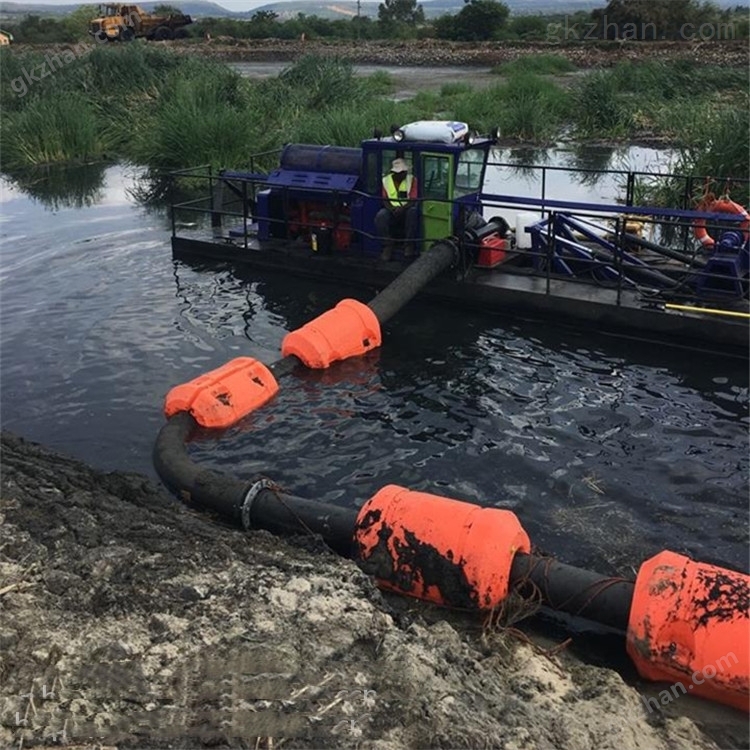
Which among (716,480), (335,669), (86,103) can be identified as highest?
(86,103)

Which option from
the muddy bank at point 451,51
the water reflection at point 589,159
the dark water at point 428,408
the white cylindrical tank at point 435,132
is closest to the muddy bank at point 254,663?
the dark water at point 428,408

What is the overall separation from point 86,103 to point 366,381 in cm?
2339

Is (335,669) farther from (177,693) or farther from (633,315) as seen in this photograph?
(633,315)

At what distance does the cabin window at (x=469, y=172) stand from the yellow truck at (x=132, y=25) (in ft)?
193

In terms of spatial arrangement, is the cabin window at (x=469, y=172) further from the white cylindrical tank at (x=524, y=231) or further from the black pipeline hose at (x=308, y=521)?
the black pipeline hose at (x=308, y=521)

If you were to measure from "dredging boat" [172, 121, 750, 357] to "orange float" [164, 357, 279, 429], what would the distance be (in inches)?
165

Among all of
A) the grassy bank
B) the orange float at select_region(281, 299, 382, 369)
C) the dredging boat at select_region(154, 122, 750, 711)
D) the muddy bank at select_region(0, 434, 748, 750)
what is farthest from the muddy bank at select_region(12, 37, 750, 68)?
the muddy bank at select_region(0, 434, 748, 750)

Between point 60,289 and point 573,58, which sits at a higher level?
point 573,58

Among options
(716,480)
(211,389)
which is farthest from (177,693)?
(716,480)

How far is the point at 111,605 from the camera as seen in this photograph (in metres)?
5.84

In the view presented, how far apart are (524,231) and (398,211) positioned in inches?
82.5

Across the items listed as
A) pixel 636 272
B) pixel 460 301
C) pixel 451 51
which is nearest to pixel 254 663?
pixel 460 301

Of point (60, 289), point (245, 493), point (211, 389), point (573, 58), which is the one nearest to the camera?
point (245, 493)

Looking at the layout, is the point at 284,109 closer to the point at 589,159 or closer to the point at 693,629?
the point at 589,159
